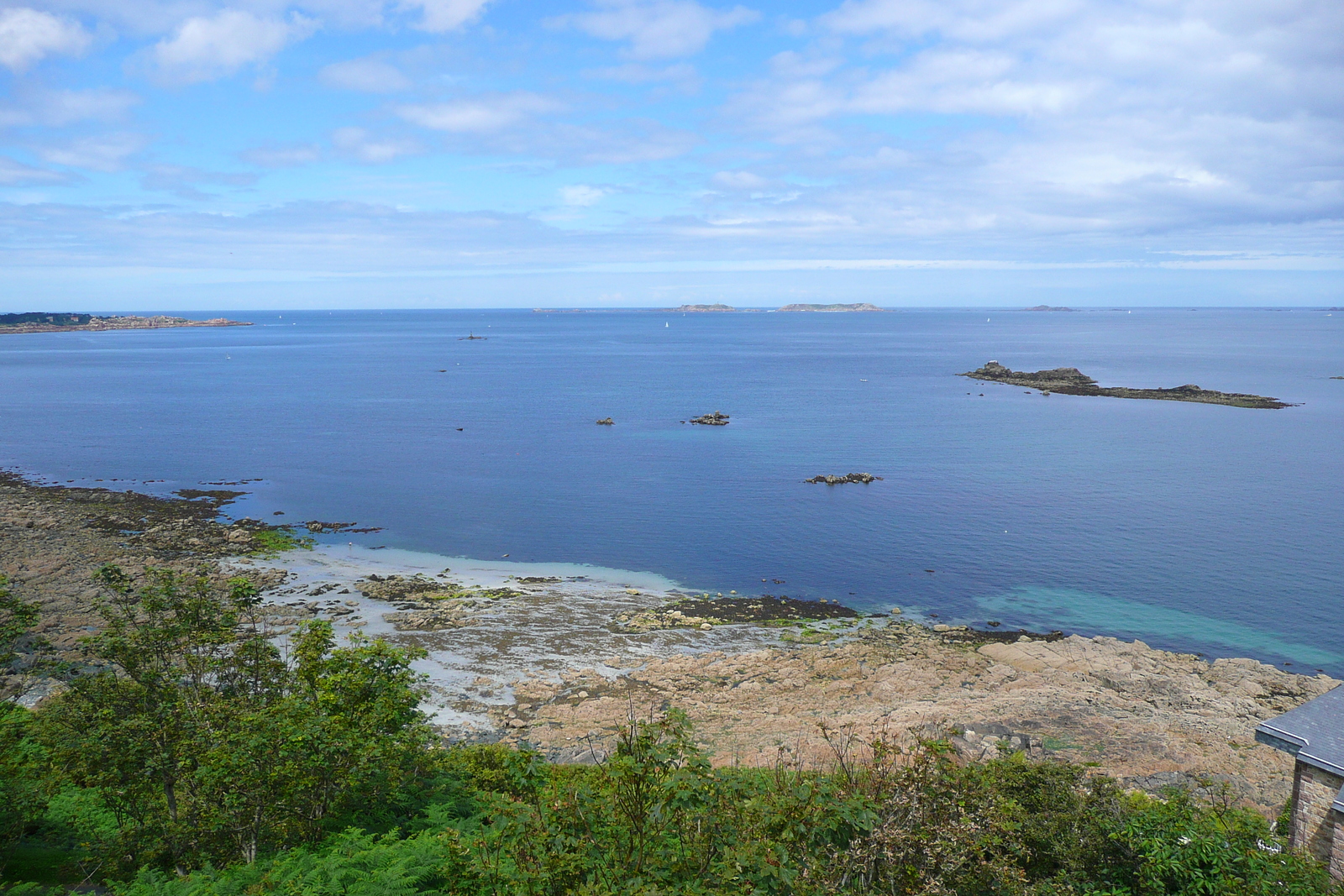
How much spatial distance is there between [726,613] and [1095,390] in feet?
298

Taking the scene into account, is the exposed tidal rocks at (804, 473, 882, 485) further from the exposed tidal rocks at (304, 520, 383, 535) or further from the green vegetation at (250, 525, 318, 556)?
the green vegetation at (250, 525, 318, 556)

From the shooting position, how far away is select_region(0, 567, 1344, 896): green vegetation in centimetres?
743

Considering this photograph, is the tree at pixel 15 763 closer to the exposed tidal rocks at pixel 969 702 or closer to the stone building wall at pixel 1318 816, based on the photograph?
the exposed tidal rocks at pixel 969 702

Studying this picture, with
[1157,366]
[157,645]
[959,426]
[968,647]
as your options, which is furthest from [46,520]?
[1157,366]

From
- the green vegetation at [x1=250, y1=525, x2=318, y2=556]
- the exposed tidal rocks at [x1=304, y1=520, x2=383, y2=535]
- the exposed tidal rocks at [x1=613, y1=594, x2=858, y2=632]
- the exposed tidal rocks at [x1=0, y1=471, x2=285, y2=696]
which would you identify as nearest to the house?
the exposed tidal rocks at [x1=613, y1=594, x2=858, y2=632]

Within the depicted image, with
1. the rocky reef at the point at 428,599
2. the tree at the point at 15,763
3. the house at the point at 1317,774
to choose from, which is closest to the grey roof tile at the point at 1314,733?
the house at the point at 1317,774

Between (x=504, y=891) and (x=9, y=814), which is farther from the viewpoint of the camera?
(x=9, y=814)

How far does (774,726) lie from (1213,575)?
28.2 metres

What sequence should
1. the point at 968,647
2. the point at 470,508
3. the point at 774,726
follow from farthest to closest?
1. the point at 470,508
2. the point at 968,647
3. the point at 774,726

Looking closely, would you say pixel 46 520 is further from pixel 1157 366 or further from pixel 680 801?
pixel 1157 366

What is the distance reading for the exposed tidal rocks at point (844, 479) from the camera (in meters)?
55.1

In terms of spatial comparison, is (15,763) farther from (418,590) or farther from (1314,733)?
(418,590)

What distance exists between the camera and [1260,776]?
17875mm

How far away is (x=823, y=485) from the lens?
179ft
